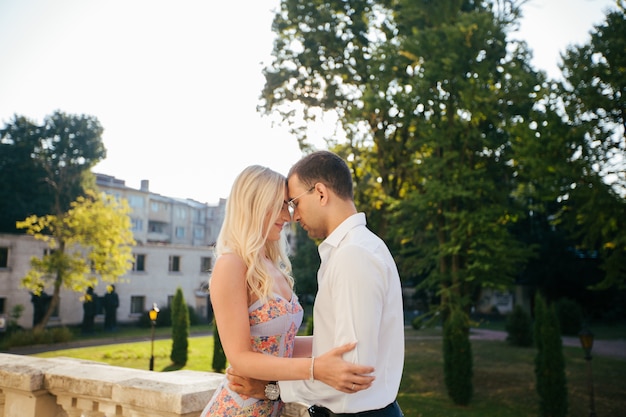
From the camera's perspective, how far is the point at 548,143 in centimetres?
1494

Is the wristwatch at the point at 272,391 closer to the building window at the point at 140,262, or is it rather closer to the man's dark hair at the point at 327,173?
the man's dark hair at the point at 327,173

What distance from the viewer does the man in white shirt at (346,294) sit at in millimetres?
1998

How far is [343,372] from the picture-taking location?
6.46 feet

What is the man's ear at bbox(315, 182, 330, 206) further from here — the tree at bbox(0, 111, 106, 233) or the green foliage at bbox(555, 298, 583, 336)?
the tree at bbox(0, 111, 106, 233)

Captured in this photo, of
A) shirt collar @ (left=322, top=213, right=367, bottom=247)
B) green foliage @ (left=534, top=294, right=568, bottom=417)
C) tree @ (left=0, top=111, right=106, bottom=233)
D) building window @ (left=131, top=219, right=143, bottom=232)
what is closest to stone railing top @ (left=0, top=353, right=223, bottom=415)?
shirt collar @ (left=322, top=213, right=367, bottom=247)

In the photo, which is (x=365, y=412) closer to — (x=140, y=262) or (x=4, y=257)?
(x=4, y=257)

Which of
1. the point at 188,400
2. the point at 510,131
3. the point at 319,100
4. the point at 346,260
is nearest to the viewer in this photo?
the point at 346,260

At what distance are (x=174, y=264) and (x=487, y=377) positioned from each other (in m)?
31.5

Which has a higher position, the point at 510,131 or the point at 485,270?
the point at 510,131

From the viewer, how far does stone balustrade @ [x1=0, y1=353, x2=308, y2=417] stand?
117 inches

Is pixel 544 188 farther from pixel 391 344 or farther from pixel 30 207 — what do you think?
pixel 30 207

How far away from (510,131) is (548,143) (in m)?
1.44

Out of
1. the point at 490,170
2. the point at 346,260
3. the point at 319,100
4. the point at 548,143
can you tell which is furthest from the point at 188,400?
the point at 319,100

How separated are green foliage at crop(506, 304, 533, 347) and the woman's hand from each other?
30.5 metres
